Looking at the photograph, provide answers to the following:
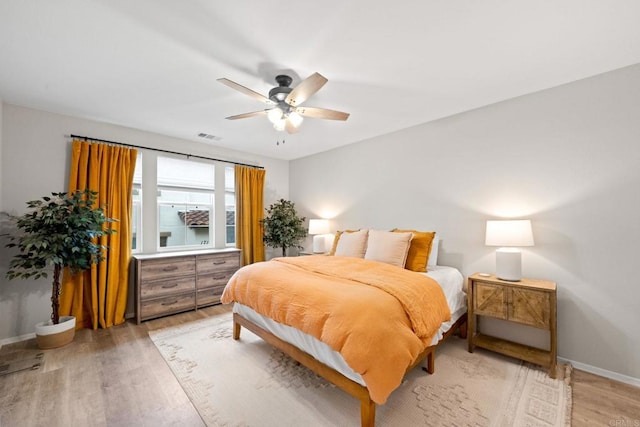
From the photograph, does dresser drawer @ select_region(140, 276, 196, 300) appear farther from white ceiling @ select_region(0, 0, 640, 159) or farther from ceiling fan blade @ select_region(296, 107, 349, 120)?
ceiling fan blade @ select_region(296, 107, 349, 120)

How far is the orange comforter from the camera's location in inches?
60.7

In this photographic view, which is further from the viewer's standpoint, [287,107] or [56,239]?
[56,239]

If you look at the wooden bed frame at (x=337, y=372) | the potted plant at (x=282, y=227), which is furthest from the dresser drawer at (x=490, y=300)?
the potted plant at (x=282, y=227)

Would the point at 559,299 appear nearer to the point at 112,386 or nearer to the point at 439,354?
the point at 439,354

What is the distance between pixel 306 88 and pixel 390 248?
1901mm

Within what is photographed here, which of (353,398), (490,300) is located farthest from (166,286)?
(490,300)

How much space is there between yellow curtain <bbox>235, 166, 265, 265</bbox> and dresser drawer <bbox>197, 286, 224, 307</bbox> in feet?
2.34

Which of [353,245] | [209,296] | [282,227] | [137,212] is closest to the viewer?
[353,245]

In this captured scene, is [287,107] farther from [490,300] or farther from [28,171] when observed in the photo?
[28,171]

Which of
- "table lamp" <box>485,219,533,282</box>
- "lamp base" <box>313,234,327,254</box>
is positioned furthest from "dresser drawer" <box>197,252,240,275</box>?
"table lamp" <box>485,219,533,282</box>

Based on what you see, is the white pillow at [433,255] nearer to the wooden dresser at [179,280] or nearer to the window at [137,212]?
the wooden dresser at [179,280]

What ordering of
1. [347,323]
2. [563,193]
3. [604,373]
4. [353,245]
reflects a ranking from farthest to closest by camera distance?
[353,245]
[563,193]
[604,373]
[347,323]

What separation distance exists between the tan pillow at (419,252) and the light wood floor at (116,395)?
1.46 meters

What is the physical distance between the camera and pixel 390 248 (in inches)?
115
